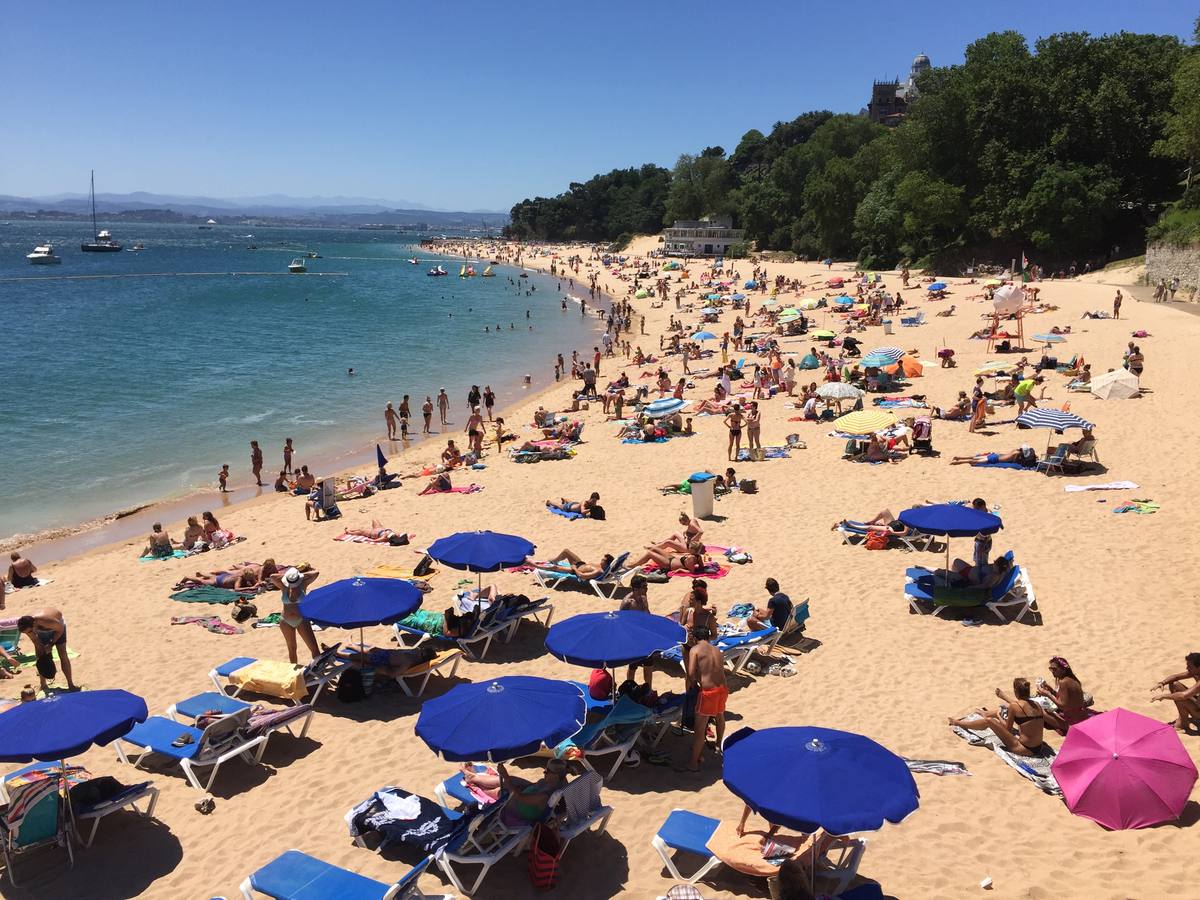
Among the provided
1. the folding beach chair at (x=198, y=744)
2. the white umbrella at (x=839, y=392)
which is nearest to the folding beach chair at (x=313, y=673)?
the folding beach chair at (x=198, y=744)

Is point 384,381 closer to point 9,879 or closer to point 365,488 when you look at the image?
point 365,488

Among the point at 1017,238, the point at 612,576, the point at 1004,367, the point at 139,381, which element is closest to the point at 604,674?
the point at 612,576

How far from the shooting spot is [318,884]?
5.44m

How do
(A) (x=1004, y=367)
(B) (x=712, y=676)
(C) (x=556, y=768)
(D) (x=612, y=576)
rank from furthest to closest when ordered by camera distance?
(A) (x=1004, y=367) < (D) (x=612, y=576) < (B) (x=712, y=676) < (C) (x=556, y=768)

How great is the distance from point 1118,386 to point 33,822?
2095 cm

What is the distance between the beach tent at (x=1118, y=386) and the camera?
18.9 m

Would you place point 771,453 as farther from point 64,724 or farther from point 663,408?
point 64,724

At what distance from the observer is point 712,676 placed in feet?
23.7

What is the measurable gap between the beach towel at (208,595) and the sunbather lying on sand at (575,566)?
447 centimetres

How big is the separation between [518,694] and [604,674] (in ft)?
5.11

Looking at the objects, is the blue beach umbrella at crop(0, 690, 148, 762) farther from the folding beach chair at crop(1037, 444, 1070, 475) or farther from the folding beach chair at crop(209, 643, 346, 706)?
the folding beach chair at crop(1037, 444, 1070, 475)

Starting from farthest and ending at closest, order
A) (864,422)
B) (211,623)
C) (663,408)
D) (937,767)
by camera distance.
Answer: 1. (663,408)
2. (864,422)
3. (211,623)
4. (937,767)

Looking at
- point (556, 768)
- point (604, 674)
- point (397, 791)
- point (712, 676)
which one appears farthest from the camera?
point (604, 674)

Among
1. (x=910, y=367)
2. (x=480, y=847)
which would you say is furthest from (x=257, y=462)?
(x=910, y=367)
